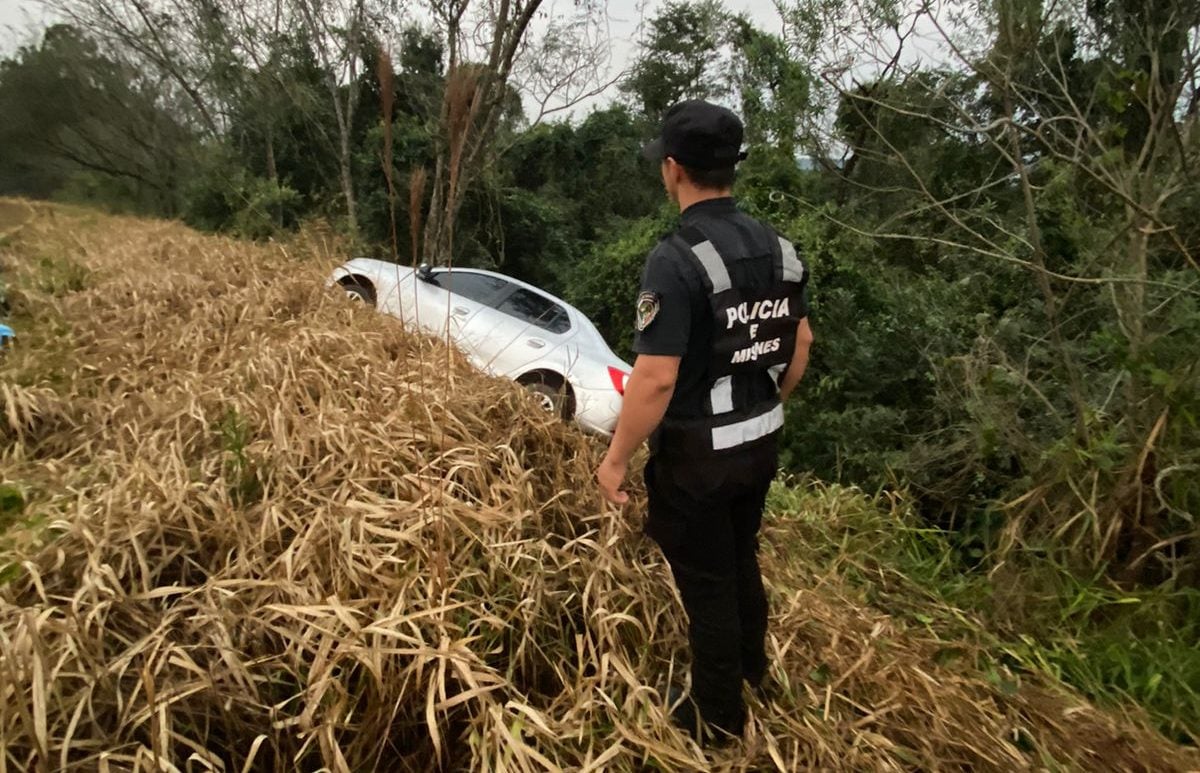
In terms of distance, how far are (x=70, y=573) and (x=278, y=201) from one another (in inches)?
557

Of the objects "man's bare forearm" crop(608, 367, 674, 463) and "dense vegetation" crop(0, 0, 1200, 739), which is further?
"dense vegetation" crop(0, 0, 1200, 739)

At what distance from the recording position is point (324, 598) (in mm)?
2078

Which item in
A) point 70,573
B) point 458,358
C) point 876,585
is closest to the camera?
point 70,573

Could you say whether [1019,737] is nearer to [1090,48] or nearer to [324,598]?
[324,598]

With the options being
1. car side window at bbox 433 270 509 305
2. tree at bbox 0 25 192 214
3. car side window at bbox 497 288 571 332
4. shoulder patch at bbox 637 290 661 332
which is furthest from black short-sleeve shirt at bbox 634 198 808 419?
tree at bbox 0 25 192 214

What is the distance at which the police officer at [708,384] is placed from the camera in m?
1.80

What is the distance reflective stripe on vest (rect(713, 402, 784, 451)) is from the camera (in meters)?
1.87

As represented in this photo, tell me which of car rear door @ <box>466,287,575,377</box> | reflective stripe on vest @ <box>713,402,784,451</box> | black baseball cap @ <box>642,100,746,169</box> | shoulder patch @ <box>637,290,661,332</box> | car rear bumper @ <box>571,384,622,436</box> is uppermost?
black baseball cap @ <box>642,100,746,169</box>

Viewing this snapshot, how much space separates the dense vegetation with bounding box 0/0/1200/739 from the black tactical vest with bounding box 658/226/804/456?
0.83m

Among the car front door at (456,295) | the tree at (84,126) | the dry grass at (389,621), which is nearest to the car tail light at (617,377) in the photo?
the car front door at (456,295)

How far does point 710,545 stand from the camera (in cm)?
192

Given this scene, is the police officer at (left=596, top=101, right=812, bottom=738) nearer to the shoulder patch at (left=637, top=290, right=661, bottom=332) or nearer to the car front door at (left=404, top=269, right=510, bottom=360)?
the shoulder patch at (left=637, top=290, right=661, bottom=332)

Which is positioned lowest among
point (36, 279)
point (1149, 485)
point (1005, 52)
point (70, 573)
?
point (1149, 485)

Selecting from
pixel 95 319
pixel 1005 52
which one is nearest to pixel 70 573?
Result: pixel 95 319
